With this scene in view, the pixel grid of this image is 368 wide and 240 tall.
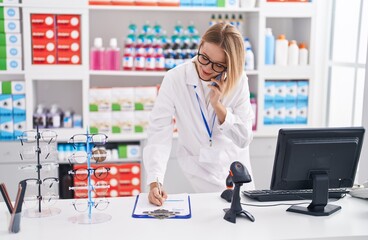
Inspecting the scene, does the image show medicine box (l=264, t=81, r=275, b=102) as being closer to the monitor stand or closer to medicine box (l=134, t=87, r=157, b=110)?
medicine box (l=134, t=87, r=157, b=110)

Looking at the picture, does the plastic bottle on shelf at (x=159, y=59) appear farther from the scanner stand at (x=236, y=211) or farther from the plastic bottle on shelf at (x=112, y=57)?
the scanner stand at (x=236, y=211)

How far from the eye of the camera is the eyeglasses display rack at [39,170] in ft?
6.32

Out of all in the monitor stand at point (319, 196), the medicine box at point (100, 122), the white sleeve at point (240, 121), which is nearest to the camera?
the monitor stand at point (319, 196)

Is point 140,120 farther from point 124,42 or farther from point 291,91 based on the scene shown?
point 291,91

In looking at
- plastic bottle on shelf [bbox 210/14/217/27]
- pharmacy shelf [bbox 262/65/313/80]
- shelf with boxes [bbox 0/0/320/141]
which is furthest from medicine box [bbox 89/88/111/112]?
pharmacy shelf [bbox 262/65/313/80]

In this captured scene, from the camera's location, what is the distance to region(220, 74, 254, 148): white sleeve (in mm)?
2328

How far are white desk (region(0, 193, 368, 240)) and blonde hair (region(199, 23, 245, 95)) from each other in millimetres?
628

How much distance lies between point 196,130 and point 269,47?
1778 millimetres

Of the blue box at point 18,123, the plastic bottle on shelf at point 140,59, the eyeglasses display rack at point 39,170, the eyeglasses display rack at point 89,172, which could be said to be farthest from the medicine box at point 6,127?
the eyeglasses display rack at point 89,172

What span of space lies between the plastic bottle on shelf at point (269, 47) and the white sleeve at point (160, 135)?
178 centimetres

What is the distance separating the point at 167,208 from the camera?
205 centimetres

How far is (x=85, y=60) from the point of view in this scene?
12.4ft

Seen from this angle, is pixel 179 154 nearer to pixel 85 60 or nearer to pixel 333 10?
pixel 85 60

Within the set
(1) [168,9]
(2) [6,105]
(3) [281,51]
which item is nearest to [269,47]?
(3) [281,51]
